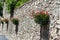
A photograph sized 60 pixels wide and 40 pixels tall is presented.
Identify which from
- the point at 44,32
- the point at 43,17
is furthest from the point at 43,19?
the point at 44,32

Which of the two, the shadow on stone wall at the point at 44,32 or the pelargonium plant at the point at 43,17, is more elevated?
the pelargonium plant at the point at 43,17

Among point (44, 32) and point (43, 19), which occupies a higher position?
point (43, 19)

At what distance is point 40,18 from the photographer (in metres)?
7.02

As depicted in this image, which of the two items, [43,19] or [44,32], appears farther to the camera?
[44,32]

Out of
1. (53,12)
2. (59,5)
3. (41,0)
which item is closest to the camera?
(59,5)

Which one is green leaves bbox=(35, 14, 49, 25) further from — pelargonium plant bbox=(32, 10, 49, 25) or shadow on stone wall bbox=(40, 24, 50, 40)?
shadow on stone wall bbox=(40, 24, 50, 40)

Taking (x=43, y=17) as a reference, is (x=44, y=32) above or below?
below

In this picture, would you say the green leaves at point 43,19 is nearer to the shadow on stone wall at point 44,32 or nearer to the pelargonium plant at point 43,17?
the pelargonium plant at point 43,17

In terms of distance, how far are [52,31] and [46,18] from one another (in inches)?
22.6

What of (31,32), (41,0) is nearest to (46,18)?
(41,0)

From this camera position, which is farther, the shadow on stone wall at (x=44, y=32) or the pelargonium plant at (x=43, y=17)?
the shadow on stone wall at (x=44, y=32)

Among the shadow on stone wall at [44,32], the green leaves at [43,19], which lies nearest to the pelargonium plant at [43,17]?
the green leaves at [43,19]

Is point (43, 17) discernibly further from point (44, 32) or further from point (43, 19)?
point (44, 32)

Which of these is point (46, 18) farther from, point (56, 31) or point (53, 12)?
point (56, 31)
